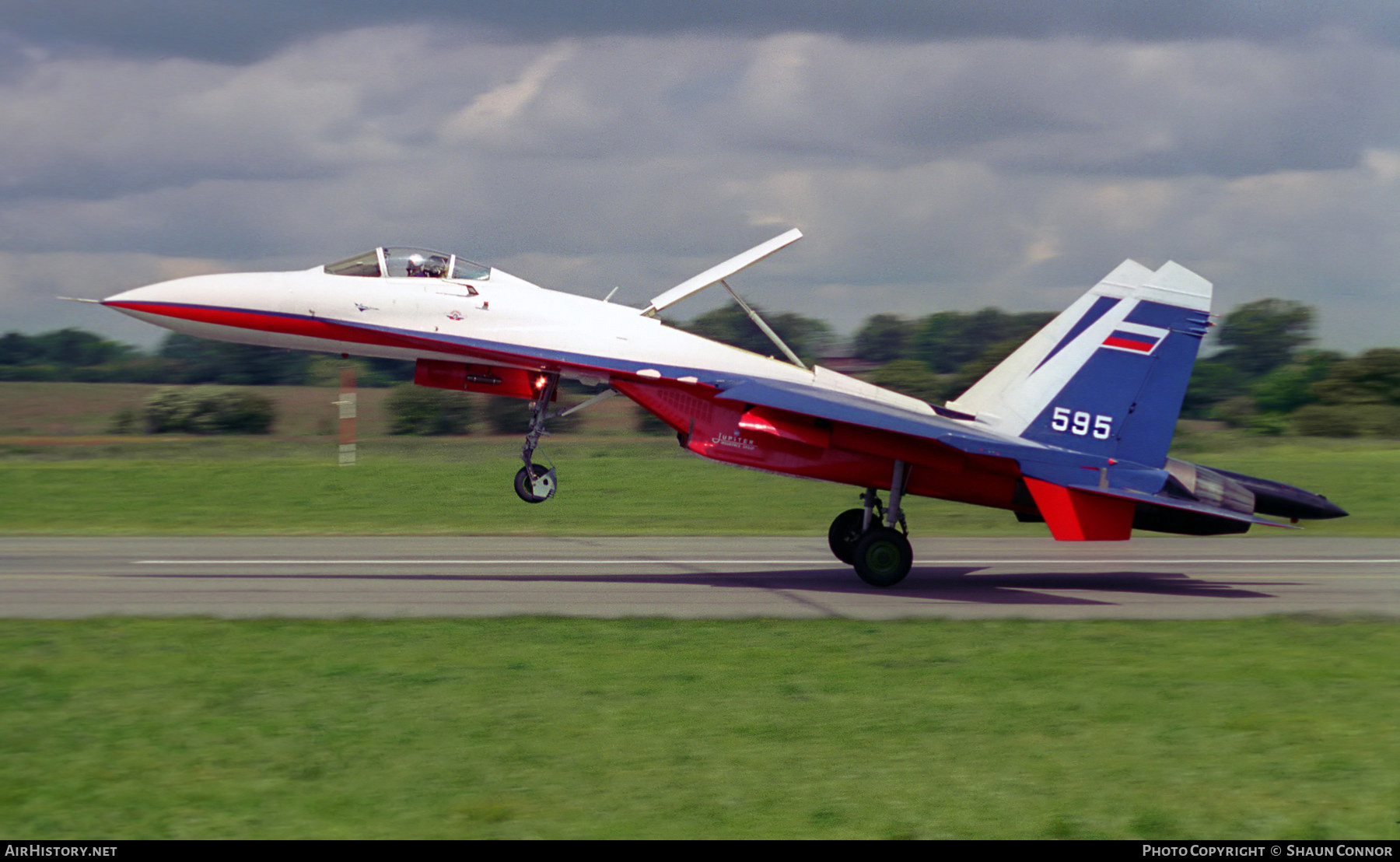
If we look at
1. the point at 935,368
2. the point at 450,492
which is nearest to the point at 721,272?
the point at 450,492

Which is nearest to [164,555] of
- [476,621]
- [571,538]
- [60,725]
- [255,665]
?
[571,538]

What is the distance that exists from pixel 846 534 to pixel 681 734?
9.54 meters

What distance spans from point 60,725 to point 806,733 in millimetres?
5123

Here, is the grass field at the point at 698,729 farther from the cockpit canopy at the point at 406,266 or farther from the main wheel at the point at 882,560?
the cockpit canopy at the point at 406,266

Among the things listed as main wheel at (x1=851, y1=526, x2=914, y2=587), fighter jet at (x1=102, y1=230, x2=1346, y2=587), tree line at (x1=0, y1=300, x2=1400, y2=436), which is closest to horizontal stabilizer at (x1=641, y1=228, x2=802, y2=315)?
fighter jet at (x1=102, y1=230, x2=1346, y2=587)

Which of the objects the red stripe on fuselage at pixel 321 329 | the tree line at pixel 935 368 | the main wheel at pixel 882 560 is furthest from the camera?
the tree line at pixel 935 368

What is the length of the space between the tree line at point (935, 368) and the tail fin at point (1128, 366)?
20003 mm

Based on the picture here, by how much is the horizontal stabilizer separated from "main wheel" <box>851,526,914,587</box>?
4.33 metres

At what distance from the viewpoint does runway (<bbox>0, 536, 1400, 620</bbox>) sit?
1382 cm

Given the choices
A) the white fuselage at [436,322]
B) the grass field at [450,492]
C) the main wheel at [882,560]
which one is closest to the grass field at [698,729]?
the main wheel at [882,560]

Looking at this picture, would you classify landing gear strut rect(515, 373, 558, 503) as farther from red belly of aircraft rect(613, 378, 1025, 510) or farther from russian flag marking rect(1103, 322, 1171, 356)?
russian flag marking rect(1103, 322, 1171, 356)

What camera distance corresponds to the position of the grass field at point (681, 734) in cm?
658

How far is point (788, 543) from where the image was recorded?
21.2 meters

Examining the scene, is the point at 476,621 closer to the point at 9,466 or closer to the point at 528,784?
the point at 528,784
